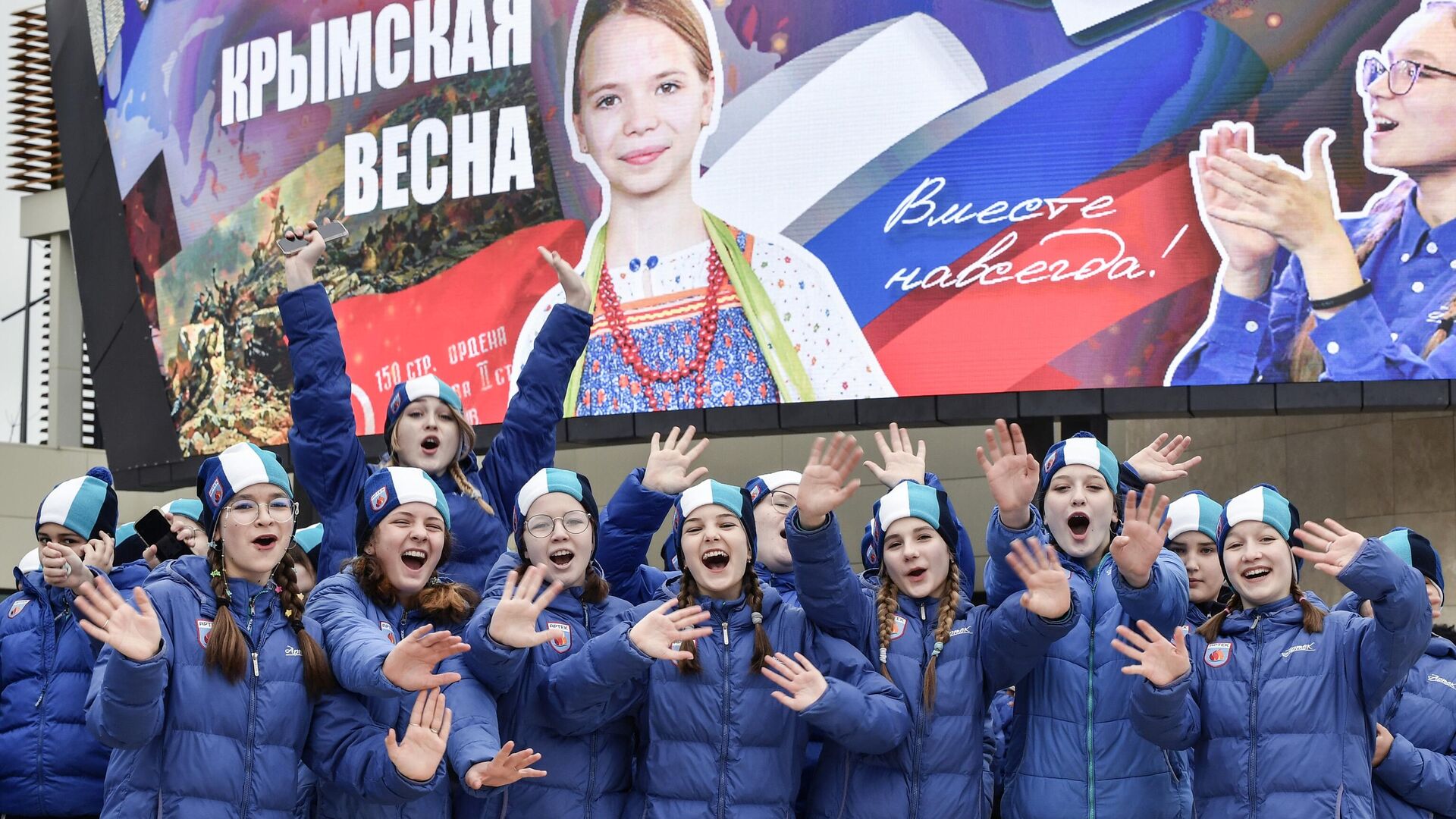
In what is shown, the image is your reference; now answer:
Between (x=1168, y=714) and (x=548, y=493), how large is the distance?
215 cm

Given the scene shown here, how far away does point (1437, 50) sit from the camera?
12.8 m

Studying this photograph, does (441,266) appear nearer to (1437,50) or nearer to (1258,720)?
(1437,50)

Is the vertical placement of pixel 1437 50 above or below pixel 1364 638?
above

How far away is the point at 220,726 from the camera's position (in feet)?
15.2

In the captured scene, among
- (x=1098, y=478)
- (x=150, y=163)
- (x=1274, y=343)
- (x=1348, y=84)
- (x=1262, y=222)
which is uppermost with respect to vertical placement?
(x=150, y=163)

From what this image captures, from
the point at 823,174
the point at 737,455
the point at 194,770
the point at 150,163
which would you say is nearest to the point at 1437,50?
the point at 823,174

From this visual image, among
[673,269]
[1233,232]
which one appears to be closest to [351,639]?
[673,269]

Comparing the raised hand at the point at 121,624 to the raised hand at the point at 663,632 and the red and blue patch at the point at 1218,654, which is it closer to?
the raised hand at the point at 663,632

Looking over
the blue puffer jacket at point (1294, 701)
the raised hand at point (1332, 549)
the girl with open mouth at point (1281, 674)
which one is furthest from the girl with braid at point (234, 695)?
the raised hand at point (1332, 549)

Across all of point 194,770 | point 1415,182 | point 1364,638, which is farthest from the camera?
point 1415,182

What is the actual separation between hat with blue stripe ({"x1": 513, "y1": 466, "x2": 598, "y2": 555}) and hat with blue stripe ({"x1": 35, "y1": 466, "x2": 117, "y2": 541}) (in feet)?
6.14

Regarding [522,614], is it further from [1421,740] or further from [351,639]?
[1421,740]

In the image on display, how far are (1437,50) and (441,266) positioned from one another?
344 inches

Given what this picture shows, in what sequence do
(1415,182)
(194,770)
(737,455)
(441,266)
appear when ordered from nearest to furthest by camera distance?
(194,770) → (1415,182) → (441,266) → (737,455)
